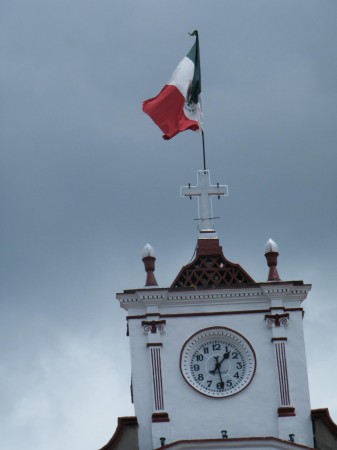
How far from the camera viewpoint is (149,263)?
45906 millimetres

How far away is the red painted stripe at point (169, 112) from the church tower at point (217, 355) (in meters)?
3.71

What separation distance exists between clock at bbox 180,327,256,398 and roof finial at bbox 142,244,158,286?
194 cm

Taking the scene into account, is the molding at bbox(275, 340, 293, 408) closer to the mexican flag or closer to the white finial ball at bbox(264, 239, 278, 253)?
the white finial ball at bbox(264, 239, 278, 253)

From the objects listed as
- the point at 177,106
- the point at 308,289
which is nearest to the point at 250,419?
the point at 308,289

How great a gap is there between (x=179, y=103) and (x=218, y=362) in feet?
25.3

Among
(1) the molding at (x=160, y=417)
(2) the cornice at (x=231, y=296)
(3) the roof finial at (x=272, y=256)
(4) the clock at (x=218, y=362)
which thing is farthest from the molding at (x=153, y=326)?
(3) the roof finial at (x=272, y=256)

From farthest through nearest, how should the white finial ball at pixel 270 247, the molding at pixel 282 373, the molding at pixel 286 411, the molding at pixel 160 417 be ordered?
the white finial ball at pixel 270 247
the molding at pixel 282 373
the molding at pixel 286 411
the molding at pixel 160 417

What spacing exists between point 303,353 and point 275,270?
2508 millimetres

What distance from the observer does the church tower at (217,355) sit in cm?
4419

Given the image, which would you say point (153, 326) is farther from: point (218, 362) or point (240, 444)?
point (240, 444)

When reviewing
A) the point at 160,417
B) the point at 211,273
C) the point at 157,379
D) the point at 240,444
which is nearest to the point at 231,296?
the point at 211,273

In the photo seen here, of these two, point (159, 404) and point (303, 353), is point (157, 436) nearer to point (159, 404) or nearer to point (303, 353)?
point (159, 404)

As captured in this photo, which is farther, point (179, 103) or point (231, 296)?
point (179, 103)

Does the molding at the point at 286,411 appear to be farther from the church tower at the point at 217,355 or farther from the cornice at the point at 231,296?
the cornice at the point at 231,296
